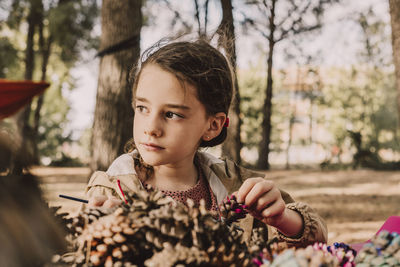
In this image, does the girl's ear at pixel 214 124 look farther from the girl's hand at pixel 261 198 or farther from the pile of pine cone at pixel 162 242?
the pile of pine cone at pixel 162 242

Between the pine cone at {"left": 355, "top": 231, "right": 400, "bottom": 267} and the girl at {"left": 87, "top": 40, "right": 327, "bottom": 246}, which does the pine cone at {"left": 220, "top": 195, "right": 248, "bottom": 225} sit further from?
the pine cone at {"left": 355, "top": 231, "right": 400, "bottom": 267}

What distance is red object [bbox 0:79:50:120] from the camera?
1.84 feet

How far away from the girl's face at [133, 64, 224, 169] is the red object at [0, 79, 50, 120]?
0.73 m

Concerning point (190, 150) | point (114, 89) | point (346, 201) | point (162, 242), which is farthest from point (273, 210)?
point (346, 201)

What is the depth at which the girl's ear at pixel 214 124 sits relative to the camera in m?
1.69

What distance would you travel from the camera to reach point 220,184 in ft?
5.58

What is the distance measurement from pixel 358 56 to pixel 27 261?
23285mm

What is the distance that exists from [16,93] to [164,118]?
2.60ft

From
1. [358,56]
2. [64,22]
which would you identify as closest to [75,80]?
[64,22]

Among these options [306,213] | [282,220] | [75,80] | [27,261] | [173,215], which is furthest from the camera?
[75,80]

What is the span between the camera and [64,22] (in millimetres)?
13883

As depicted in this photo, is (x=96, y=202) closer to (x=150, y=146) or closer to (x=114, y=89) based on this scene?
(x=150, y=146)

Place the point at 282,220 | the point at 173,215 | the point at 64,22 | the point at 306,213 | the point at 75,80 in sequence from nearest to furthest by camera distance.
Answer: the point at 173,215 < the point at 282,220 < the point at 306,213 < the point at 64,22 < the point at 75,80

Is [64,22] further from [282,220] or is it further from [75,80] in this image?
[282,220]
